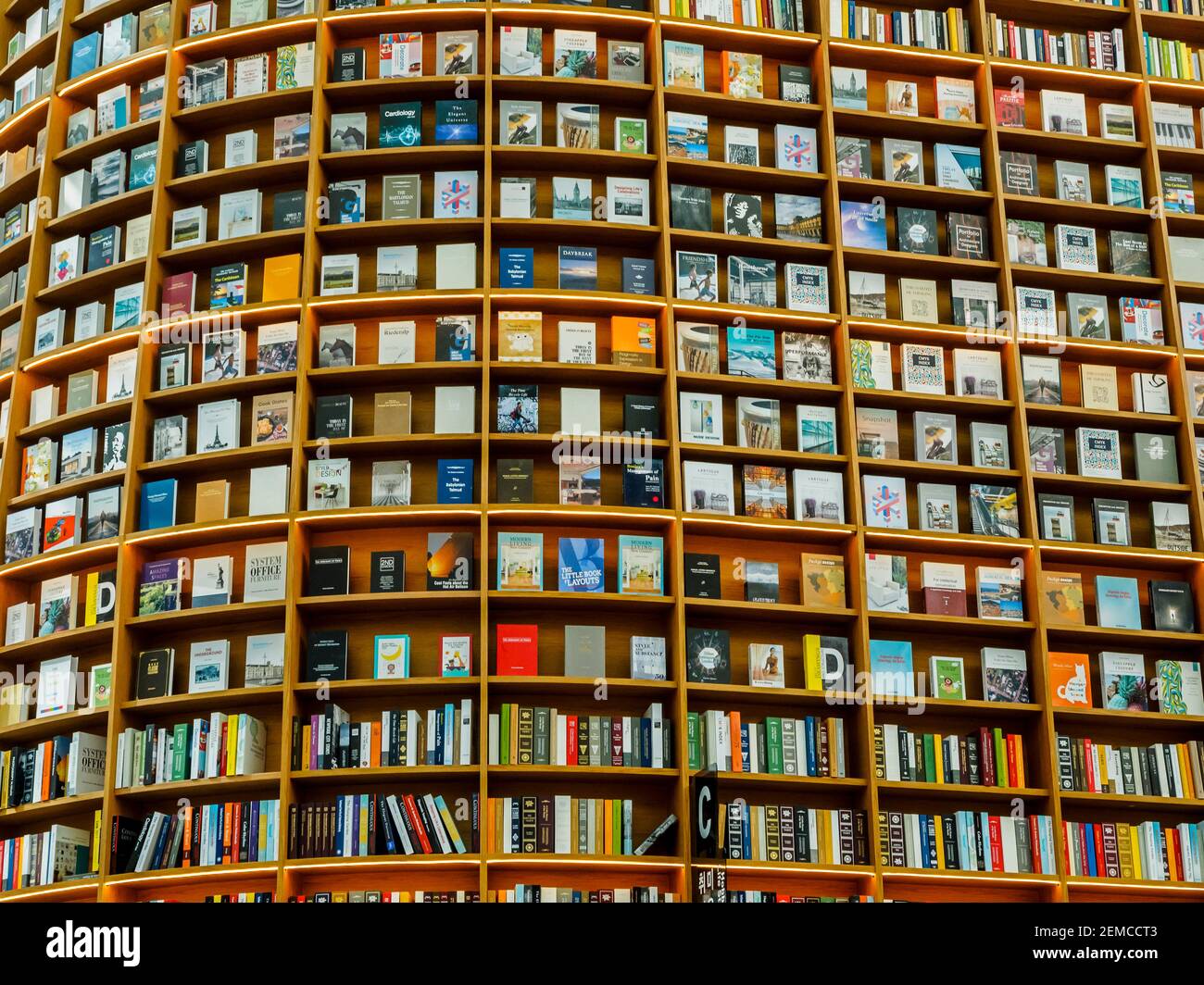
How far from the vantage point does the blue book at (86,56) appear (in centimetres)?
661

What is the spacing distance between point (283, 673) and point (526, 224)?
2.11m

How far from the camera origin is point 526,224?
19.5 feet

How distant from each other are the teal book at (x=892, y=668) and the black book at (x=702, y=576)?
0.68m

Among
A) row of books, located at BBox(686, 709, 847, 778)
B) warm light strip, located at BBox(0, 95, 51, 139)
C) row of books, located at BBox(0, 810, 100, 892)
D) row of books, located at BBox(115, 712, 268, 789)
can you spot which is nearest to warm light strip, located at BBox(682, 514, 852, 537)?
row of books, located at BBox(686, 709, 847, 778)

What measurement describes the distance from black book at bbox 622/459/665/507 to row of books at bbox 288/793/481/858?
141 cm

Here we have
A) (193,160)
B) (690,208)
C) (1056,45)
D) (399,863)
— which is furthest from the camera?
(1056,45)

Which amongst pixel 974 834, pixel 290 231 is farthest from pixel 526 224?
pixel 974 834

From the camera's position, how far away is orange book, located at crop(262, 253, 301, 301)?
19.5 ft

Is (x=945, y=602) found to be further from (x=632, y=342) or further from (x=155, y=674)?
(x=155, y=674)

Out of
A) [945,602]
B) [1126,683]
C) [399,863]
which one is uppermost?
[945,602]

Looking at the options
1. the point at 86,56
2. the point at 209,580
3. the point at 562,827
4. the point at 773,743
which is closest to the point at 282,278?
the point at 209,580

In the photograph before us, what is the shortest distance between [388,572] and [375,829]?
1005mm

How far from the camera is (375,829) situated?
5.18m
